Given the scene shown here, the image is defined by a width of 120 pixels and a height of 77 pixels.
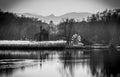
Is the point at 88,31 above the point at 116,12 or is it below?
below

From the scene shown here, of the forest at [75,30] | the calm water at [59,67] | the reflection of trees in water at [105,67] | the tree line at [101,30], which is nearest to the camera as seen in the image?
the calm water at [59,67]

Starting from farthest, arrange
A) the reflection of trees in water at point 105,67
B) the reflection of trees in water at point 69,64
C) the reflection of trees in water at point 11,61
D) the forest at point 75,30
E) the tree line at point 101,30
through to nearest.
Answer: the forest at point 75,30
the tree line at point 101,30
the reflection of trees in water at point 11,61
the reflection of trees in water at point 69,64
the reflection of trees in water at point 105,67

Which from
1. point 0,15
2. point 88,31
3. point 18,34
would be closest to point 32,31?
point 18,34

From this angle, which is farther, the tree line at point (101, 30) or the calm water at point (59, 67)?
→ the tree line at point (101, 30)

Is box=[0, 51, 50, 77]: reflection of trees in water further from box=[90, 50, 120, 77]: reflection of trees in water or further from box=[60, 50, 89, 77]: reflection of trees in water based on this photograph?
→ box=[90, 50, 120, 77]: reflection of trees in water

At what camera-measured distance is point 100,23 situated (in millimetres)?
107375

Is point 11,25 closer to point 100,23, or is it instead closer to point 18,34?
point 18,34

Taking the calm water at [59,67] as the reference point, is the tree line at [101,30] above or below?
above

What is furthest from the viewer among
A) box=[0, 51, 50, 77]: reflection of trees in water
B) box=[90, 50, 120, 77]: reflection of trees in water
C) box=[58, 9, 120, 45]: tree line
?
box=[58, 9, 120, 45]: tree line

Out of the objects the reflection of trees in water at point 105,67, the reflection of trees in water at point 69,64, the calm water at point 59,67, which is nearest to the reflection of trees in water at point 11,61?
the calm water at point 59,67

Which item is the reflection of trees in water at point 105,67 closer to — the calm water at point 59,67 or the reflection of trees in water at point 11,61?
the calm water at point 59,67

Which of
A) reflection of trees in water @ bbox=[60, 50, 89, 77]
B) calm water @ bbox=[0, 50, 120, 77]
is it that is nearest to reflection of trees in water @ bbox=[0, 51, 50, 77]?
calm water @ bbox=[0, 50, 120, 77]

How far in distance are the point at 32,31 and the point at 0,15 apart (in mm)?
14906

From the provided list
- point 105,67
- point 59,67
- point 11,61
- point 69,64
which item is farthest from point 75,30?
point 105,67
